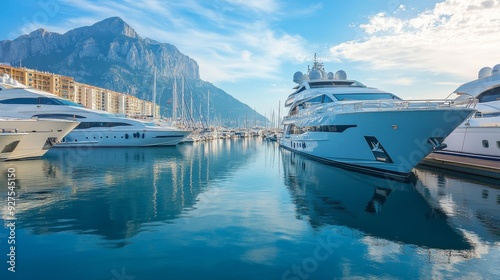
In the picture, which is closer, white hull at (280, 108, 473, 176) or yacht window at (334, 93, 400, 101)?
white hull at (280, 108, 473, 176)

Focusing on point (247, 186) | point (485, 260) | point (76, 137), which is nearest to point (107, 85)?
point (76, 137)

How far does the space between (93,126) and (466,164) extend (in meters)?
45.3

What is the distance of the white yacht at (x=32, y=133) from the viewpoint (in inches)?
870

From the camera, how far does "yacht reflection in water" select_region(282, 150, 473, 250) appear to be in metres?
7.99

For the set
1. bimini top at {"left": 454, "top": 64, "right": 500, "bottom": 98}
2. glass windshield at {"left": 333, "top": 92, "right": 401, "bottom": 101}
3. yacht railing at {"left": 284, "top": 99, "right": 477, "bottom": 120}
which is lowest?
yacht railing at {"left": 284, "top": 99, "right": 477, "bottom": 120}

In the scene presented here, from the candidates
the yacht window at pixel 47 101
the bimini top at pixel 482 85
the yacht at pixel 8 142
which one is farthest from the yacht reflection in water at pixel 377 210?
the yacht window at pixel 47 101

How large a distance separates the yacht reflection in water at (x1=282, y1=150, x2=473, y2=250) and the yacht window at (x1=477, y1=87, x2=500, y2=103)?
53.2ft

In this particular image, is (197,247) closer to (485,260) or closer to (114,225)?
(114,225)

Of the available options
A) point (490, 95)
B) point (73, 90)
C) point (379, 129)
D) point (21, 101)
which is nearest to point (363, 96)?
point (379, 129)

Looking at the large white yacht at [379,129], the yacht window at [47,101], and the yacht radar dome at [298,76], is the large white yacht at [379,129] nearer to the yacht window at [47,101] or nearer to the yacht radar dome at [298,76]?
the yacht radar dome at [298,76]

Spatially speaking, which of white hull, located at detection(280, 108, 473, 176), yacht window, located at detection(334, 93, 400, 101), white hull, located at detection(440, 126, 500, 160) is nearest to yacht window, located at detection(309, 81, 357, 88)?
yacht window, located at detection(334, 93, 400, 101)

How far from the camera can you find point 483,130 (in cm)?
1883

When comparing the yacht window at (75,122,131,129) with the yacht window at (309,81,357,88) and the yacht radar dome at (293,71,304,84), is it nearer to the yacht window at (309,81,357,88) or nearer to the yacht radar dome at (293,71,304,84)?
the yacht radar dome at (293,71,304,84)

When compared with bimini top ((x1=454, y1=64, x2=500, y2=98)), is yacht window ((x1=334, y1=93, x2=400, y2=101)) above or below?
below
